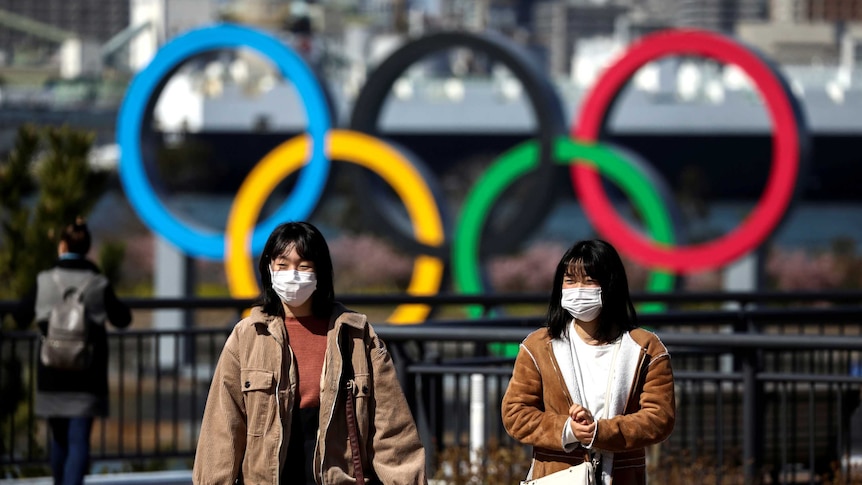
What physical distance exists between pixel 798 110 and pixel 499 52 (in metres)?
3.44

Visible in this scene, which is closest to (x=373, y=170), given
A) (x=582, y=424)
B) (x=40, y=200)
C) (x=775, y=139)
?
(x=775, y=139)

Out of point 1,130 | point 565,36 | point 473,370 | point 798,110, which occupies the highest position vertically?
point 565,36

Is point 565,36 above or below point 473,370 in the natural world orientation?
above

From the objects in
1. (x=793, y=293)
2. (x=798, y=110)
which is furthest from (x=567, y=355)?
(x=798, y=110)

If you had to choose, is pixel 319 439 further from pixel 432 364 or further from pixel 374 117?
pixel 374 117

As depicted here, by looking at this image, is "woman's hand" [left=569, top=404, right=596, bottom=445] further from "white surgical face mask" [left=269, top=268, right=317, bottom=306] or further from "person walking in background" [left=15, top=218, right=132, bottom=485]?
"person walking in background" [left=15, top=218, right=132, bottom=485]

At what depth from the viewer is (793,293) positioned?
1081 cm

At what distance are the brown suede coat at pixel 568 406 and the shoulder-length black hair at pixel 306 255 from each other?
0.61 metres

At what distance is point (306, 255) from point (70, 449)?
135 inches

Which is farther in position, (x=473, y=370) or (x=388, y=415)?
(x=473, y=370)

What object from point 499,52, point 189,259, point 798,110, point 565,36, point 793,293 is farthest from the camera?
point 565,36

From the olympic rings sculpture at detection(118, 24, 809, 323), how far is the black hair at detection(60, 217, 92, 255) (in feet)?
29.0

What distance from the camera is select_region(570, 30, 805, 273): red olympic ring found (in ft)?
49.3

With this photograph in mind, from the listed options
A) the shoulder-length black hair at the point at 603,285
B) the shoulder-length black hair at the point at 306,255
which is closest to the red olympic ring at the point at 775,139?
the shoulder-length black hair at the point at 603,285
